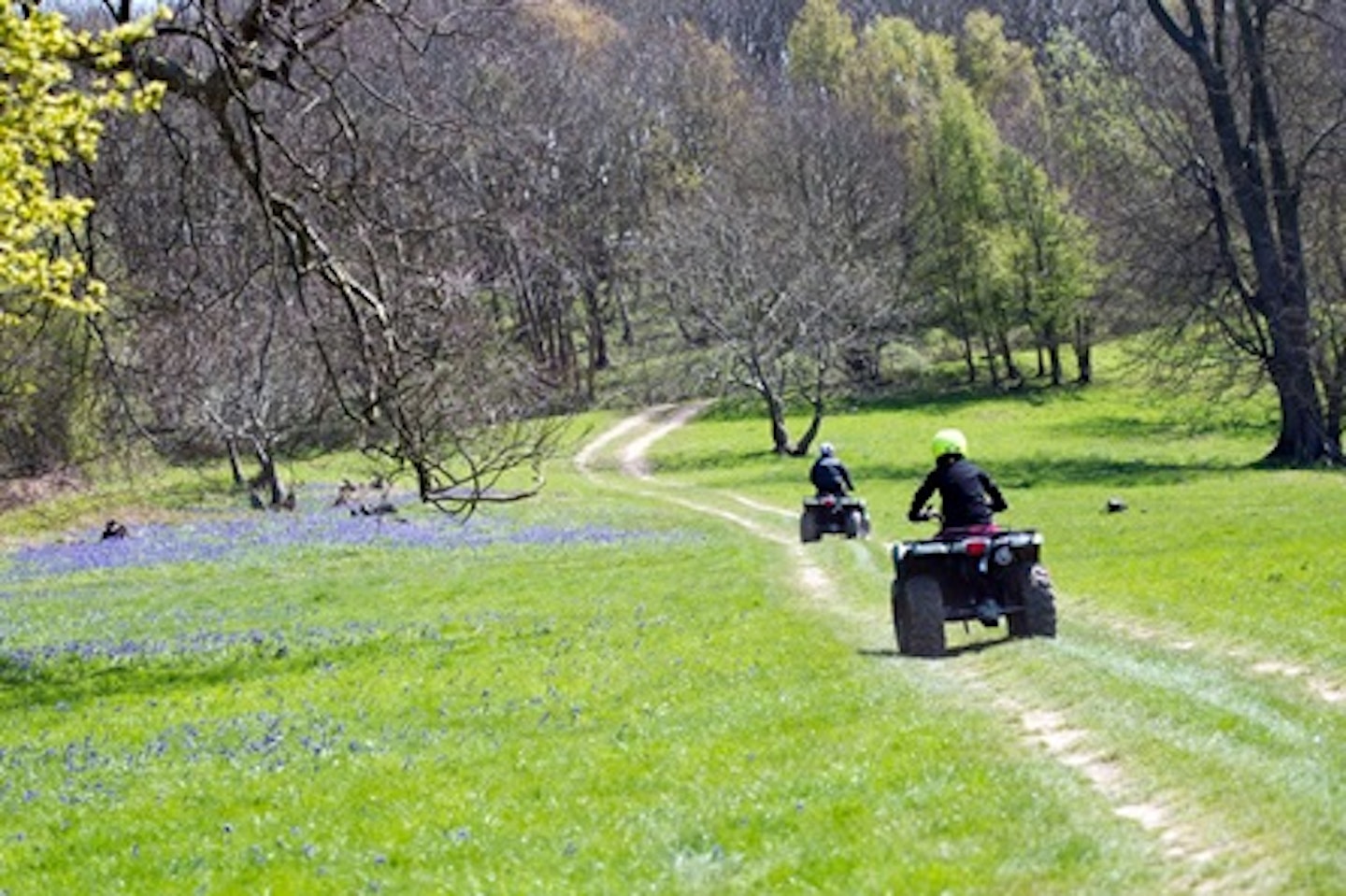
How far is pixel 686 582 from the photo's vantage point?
2581 centimetres

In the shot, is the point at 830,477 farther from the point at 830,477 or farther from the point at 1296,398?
the point at 1296,398

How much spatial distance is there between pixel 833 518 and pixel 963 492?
16.4 m

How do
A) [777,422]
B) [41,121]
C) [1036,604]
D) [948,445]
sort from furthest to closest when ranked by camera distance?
[777,422] < [948,445] < [1036,604] < [41,121]

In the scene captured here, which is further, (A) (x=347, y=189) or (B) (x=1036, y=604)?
(A) (x=347, y=189)

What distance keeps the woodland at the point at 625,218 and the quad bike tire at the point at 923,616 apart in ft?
15.4

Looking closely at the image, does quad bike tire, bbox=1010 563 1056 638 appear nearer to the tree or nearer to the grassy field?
the grassy field

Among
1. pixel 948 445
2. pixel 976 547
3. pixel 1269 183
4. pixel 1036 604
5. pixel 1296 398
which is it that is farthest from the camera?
pixel 1269 183

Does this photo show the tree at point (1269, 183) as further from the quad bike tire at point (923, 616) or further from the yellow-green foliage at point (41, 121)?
the yellow-green foliage at point (41, 121)

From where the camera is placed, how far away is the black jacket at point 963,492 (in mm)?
15297

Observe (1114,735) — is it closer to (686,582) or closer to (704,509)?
(686,582)

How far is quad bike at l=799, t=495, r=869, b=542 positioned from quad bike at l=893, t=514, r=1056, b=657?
53.8 ft

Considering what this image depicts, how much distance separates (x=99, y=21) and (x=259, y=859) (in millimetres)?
11792

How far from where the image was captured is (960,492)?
15.3m

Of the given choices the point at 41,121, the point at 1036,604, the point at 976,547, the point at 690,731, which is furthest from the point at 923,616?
the point at 41,121
